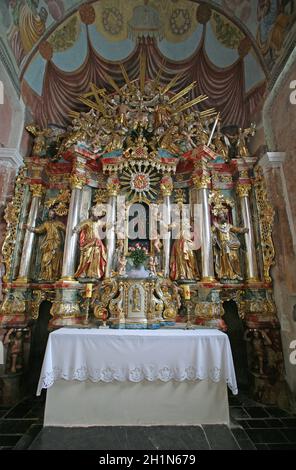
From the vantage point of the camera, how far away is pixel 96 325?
16.2 feet

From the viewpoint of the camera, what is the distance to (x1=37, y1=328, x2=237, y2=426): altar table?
357 cm

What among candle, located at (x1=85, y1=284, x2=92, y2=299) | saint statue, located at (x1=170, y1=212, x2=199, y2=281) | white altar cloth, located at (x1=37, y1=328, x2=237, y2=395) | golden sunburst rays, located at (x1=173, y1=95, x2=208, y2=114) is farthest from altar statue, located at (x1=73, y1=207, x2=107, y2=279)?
golden sunburst rays, located at (x1=173, y1=95, x2=208, y2=114)

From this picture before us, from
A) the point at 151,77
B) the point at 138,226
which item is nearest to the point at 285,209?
the point at 138,226

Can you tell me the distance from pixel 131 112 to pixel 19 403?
7.10m

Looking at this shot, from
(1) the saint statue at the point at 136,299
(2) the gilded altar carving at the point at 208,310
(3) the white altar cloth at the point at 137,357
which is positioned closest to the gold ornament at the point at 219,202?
(2) the gilded altar carving at the point at 208,310

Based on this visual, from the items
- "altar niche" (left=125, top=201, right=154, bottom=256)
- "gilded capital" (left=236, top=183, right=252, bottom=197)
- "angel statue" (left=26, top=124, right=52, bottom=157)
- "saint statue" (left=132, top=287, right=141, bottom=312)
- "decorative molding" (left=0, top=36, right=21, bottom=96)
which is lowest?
"saint statue" (left=132, top=287, right=141, bottom=312)

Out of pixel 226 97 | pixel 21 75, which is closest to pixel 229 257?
pixel 226 97

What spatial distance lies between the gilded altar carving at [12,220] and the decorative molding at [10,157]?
298 millimetres

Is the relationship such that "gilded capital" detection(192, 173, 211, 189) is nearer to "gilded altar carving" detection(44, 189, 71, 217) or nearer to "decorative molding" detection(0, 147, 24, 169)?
"gilded altar carving" detection(44, 189, 71, 217)

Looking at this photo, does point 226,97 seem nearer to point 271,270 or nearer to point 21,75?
point 271,270

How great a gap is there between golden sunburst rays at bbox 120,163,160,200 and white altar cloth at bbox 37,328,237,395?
11.7 ft

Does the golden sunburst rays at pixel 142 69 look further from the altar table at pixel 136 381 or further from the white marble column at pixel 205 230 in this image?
the altar table at pixel 136 381

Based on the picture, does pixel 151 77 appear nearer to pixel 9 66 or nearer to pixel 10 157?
pixel 9 66

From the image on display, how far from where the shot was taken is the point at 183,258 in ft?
18.5
